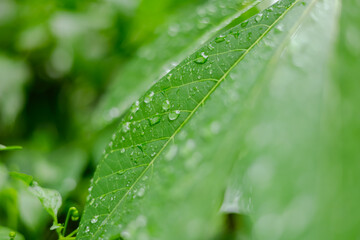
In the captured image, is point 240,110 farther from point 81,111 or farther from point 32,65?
point 32,65

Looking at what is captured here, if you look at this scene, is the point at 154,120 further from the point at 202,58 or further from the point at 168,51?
the point at 168,51

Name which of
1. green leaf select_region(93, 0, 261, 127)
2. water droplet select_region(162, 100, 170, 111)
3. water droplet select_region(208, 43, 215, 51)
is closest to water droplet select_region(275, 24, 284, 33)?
water droplet select_region(208, 43, 215, 51)

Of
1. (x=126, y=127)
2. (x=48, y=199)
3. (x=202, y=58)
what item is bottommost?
(x=48, y=199)

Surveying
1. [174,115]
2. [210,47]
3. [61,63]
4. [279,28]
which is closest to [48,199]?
[174,115]

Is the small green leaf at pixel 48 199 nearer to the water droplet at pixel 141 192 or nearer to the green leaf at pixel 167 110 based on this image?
the green leaf at pixel 167 110

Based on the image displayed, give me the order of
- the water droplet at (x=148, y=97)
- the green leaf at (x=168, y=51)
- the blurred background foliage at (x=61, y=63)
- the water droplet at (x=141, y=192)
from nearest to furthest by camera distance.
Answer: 1. the water droplet at (x=141, y=192)
2. the water droplet at (x=148, y=97)
3. the green leaf at (x=168, y=51)
4. the blurred background foliage at (x=61, y=63)

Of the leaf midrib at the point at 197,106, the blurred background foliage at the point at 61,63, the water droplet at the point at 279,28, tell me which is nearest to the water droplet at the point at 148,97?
the leaf midrib at the point at 197,106

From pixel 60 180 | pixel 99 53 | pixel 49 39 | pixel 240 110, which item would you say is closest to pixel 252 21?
pixel 240 110
